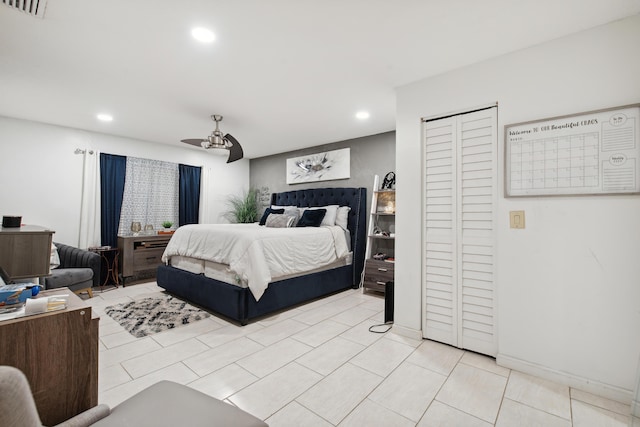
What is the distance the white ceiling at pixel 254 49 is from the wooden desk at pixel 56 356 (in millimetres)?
1871

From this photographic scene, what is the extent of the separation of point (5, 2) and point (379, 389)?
337 centimetres

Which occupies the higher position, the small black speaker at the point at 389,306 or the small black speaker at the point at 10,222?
the small black speaker at the point at 10,222

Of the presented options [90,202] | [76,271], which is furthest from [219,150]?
[90,202]

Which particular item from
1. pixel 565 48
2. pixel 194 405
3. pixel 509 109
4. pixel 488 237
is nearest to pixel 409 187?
pixel 488 237

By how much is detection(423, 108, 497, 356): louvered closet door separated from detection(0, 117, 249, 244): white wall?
16.5 feet

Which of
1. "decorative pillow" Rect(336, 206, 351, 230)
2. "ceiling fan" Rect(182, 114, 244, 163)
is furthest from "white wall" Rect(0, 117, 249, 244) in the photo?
"decorative pillow" Rect(336, 206, 351, 230)

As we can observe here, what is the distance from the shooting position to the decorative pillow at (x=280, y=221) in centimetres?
446

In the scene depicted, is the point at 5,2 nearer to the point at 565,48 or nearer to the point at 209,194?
the point at 565,48

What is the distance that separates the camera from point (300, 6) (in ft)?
6.14

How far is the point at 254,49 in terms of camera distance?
235 centimetres

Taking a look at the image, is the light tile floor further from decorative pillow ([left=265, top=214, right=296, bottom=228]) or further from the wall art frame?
the wall art frame

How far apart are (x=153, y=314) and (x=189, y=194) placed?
306cm

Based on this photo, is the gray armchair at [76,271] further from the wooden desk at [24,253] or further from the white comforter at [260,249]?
the wooden desk at [24,253]

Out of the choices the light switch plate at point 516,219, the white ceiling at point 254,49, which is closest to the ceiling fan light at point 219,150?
the white ceiling at point 254,49
